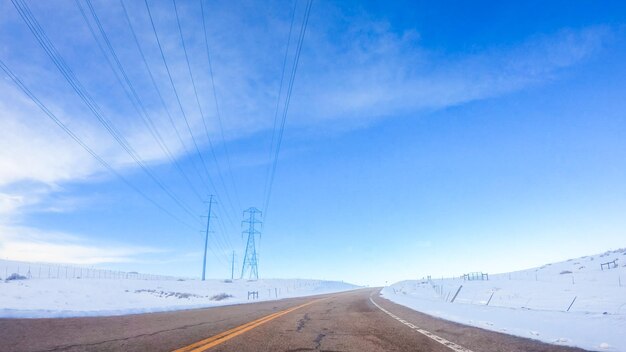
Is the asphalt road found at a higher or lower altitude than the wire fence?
lower

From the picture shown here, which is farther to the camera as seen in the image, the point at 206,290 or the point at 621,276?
the point at 206,290

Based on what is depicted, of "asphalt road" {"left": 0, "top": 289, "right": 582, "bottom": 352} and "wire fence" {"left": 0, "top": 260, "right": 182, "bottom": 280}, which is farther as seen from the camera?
"wire fence" {"left": 0, "top": 260, "right": 182, "bottom": 280}

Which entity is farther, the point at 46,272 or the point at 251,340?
the point at 46,272

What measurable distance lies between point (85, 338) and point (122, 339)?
0.74m

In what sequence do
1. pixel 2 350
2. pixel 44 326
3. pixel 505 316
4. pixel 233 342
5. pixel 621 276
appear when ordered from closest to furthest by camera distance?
pixel 2 350
pixel 233 342
pixel 44 326
pixel 505 316
pixel 621 276

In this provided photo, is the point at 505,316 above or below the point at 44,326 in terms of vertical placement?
below

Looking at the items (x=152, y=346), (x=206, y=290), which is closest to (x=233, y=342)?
(x=152, y=346)

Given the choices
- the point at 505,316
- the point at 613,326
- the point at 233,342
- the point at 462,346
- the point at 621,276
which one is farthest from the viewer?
the point at 621,276

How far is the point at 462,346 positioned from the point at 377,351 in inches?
54.4

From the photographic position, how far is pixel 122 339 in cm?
692

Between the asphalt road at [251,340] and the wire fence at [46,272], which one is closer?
the asphalt road at [251,340]

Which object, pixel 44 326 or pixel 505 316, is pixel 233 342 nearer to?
pixel 44 326

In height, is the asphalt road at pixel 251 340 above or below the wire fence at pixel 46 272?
below

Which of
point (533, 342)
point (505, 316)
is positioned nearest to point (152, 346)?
point (533, 342)
